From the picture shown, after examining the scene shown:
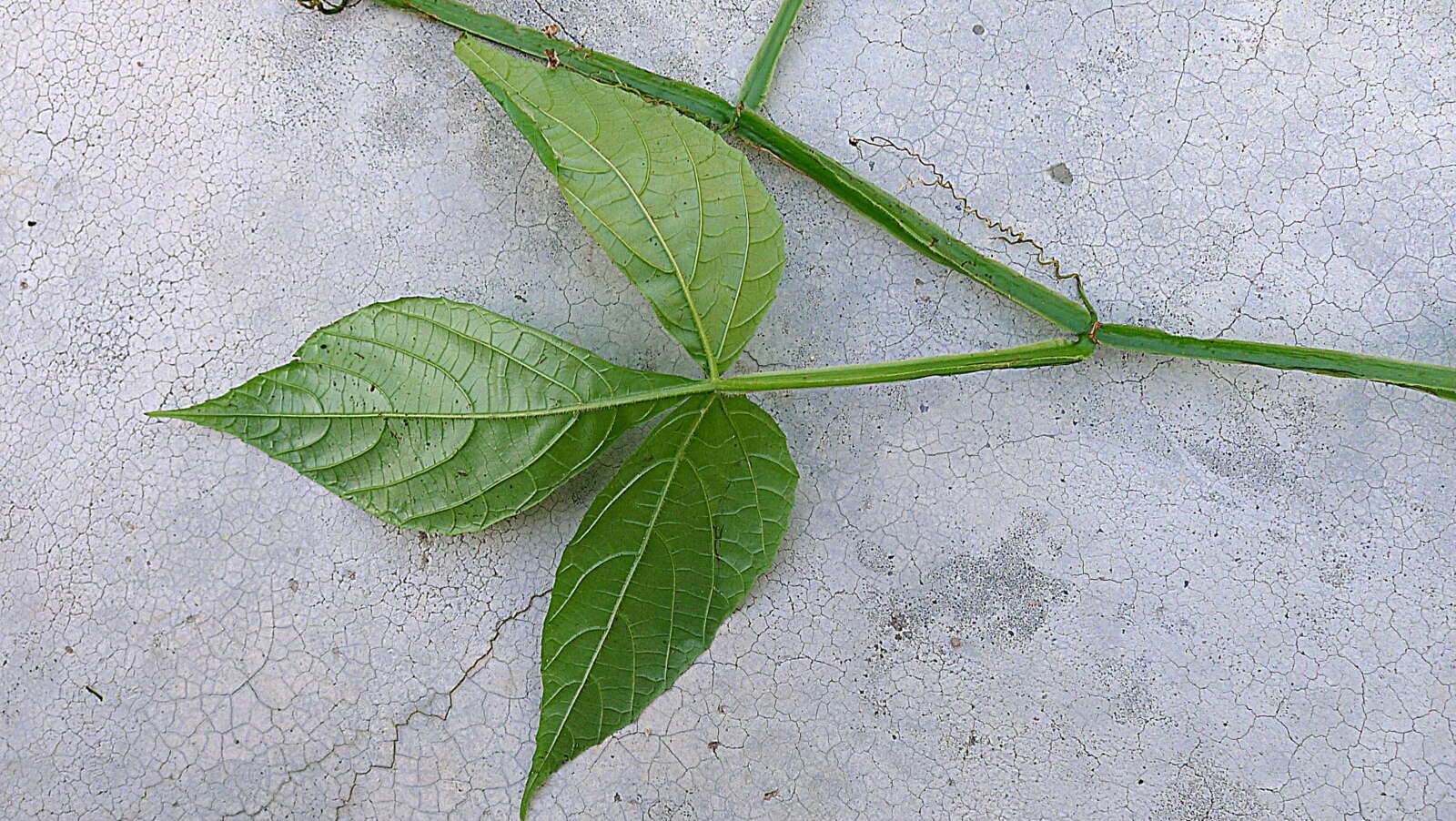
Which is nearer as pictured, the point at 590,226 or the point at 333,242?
the point at 590,226

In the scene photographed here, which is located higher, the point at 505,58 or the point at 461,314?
the point at 505,58

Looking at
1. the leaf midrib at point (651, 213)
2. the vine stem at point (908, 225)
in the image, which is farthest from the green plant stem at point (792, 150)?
the leaf midrib at point (651, 213)

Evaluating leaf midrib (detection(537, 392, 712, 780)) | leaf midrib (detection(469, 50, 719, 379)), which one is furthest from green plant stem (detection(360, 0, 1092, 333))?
leaf midrib (detection(537, 392, 712, 780))

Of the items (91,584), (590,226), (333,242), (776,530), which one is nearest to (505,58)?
(590,226)

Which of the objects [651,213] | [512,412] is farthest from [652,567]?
[651,213]

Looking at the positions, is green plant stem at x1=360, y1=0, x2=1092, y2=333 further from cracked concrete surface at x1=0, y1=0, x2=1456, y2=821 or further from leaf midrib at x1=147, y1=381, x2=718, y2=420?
leaf midrib at x1=147, y1=381, x2=718, y2=420

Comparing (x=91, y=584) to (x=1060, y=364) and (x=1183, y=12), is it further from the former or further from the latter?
(x=1183, y=12)
